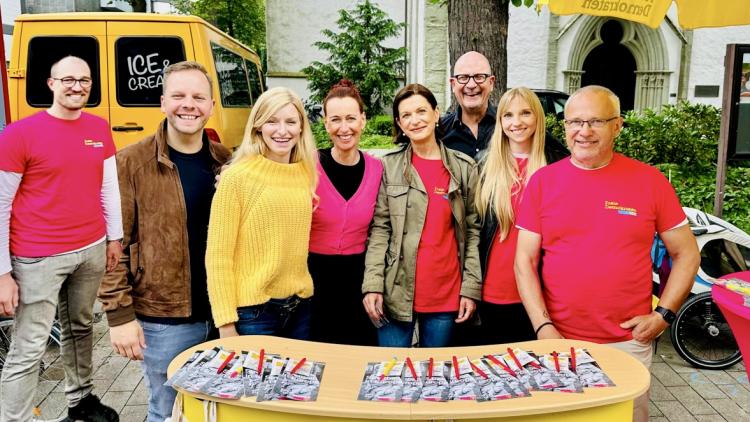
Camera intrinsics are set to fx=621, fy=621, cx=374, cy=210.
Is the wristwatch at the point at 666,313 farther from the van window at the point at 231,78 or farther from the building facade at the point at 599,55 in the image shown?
the building facade at the point at 599,55

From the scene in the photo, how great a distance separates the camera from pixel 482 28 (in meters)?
5.59

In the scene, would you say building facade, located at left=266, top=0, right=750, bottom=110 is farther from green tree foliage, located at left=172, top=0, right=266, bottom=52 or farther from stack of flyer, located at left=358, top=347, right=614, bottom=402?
stack of flyer, located at left=358, top=347, right=614, bottom=402

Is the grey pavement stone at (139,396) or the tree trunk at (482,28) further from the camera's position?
the tree trunk at (482,28)

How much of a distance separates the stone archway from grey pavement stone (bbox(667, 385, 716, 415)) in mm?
13733

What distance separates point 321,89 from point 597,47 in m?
7.95

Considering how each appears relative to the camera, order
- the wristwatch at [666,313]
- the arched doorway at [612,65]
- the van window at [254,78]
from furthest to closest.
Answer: the arched doorway at [612,65] → the van window at [254,78] → the wristwatch at [666,313]

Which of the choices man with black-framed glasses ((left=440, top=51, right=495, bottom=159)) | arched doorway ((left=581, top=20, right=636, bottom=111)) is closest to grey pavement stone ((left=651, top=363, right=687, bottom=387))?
man with black-framed glasses ((left=440, top=51, right=495, bottom=159))

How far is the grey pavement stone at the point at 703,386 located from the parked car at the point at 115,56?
463 centimetres

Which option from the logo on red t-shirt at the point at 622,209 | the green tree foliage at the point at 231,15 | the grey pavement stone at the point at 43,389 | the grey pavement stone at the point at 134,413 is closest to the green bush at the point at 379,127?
the grey pavement stone at the point at 43,389

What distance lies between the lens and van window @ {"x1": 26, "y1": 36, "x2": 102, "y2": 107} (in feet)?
20.5

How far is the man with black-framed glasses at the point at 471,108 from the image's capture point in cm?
367

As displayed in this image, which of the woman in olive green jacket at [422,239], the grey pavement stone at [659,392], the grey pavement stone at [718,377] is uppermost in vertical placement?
the woman in olive green jacket at [422,239]

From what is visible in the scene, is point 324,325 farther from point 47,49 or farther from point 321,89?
point 321,89

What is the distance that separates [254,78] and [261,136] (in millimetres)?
7894
